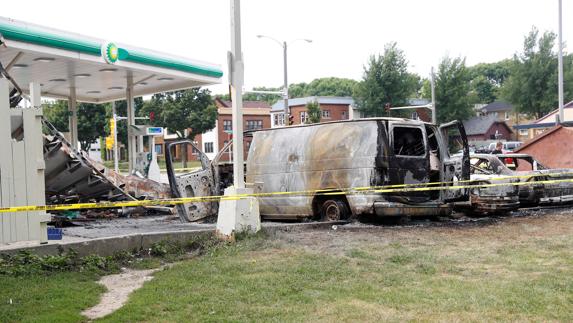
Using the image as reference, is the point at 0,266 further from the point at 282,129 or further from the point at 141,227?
the point at 282,129

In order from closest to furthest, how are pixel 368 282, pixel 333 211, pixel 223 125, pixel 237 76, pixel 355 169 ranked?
pixel 368 282 → pixel 237 76 → pixel 355 169 → pixel 333 211 → pixel 223 125

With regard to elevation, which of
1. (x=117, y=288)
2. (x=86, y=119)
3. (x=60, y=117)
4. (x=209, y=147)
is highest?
(x=60, y=117)

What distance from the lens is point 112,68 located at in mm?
19281

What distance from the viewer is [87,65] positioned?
18.5 meters

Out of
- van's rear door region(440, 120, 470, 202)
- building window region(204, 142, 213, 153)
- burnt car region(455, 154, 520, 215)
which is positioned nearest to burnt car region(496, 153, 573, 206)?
burnt car region(455, 154, 520, 215)

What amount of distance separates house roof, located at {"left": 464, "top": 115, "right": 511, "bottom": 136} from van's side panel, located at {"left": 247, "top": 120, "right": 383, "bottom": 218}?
7164cm

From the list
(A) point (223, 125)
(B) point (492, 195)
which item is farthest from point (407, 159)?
(A) point (223, 125)

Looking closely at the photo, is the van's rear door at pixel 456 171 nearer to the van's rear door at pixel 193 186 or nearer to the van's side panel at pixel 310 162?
the van's side panel at pixel 310 162

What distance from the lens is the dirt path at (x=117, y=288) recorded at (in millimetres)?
5488

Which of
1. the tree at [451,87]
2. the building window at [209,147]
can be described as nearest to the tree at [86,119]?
the building window at [209,147]

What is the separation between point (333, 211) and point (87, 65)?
10583 millimetres

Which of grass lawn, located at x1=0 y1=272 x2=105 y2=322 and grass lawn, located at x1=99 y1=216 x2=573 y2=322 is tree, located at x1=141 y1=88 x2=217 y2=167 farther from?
grass lawn, located at x1=0 y1=272 x2=105 y2=322

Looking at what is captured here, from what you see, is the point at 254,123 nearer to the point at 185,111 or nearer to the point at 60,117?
the point at 185,111

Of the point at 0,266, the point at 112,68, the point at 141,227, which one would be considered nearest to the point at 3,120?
the point at 0,266
